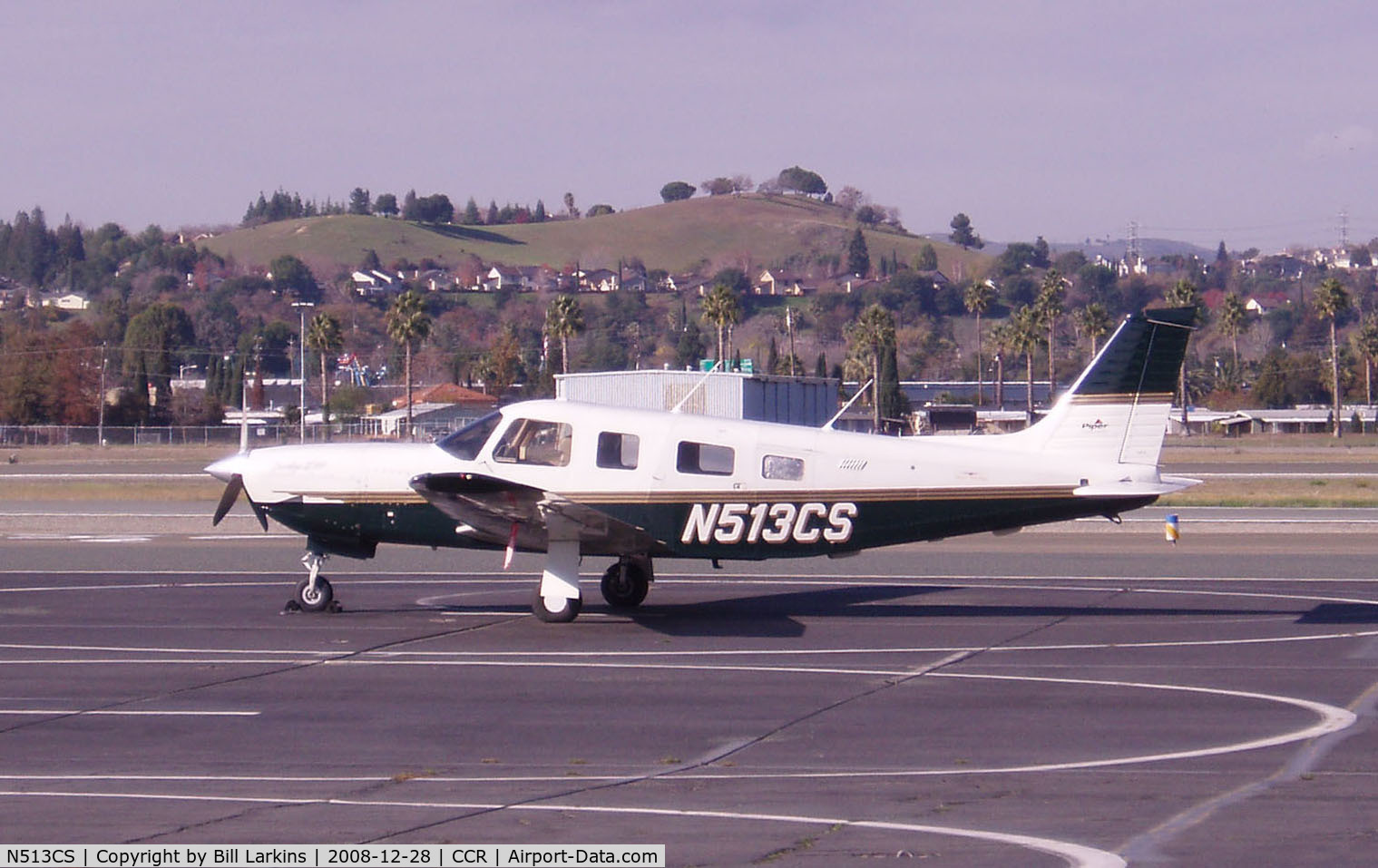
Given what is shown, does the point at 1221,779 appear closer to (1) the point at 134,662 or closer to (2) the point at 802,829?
(2) the point at 802,829

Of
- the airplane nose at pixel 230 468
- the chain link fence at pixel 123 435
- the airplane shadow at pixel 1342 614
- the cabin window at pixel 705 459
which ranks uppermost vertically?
the cabin window at pixel 705 459

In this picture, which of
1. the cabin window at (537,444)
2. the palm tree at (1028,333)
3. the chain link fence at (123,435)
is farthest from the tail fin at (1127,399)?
the palm tree at (1028,333)

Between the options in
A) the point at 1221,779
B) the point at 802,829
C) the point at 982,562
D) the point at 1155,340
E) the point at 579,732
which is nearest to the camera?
the point at 802,829

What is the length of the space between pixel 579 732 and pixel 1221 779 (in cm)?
425

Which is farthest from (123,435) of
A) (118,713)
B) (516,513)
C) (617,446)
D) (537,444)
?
(118,713)

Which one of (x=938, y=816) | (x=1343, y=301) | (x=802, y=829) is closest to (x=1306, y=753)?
(x=938, y=816)

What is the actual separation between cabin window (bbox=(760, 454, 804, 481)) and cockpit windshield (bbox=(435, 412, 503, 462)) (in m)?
2.87

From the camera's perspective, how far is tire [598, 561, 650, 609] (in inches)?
644

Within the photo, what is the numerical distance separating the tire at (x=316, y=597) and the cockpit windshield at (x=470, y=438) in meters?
2.24

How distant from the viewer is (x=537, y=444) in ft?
49.7

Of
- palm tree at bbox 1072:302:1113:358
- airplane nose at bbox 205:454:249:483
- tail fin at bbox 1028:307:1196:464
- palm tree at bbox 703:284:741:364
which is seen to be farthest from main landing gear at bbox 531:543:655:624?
palm tree at bbox 1072:302:1113:358

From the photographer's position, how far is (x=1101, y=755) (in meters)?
9.31

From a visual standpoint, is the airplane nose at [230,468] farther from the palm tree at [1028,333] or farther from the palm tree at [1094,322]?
the palm tree at [1094,322]

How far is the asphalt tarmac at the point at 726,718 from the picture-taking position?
24.7ft
